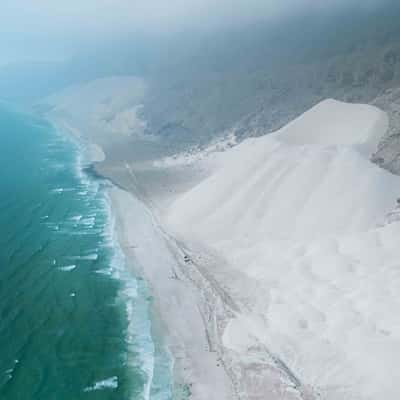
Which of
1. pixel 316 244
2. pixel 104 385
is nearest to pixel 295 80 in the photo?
pixel 316 244

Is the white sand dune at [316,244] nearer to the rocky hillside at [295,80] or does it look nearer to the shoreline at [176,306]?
the shoreline at [176,306]

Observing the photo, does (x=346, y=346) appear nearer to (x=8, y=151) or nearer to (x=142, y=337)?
(x=142, y=337)

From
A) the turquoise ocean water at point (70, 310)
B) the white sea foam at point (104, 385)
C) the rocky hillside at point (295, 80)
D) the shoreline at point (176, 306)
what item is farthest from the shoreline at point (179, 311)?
the rocky hillside at point (295, 80)

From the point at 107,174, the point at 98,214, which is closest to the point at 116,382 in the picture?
the point at 98,214

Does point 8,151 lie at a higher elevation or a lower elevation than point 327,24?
lower

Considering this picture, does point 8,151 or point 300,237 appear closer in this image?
point 300,237

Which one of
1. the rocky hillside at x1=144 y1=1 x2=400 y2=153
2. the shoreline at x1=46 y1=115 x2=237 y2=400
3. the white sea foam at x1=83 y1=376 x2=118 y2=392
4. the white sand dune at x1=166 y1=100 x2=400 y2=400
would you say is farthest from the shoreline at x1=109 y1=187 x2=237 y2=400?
the rocky hillside at x1=144 y1=1 x2=400 y2=153
